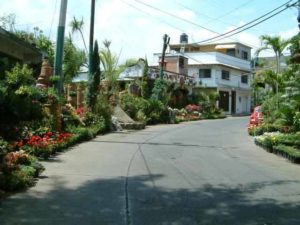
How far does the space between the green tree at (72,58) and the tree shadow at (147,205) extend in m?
29.2

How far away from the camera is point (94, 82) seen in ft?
88.6

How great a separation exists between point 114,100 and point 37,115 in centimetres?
2096

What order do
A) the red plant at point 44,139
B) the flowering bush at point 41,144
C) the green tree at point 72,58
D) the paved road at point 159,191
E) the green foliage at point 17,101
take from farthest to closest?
1. the green tree at point 72,58
2. the red plant at point 44,139
3. the flowering bush at point 41,144
4. the green foliage at point 17,101
5. the paved road at point 159,191

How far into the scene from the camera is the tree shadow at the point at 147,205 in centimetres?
817

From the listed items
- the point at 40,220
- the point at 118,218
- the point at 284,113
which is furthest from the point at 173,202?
the point at 284,113

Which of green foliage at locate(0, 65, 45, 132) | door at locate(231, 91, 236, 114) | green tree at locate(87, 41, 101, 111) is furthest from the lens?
door at locate(231, 91, 236, 114)

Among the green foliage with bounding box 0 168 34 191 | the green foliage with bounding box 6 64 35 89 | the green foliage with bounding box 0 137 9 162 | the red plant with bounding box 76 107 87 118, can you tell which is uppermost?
the green foliage with bounding box 6 64 35 89

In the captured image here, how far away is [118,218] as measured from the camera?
8.22 m

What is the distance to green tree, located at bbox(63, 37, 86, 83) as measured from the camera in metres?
39.8

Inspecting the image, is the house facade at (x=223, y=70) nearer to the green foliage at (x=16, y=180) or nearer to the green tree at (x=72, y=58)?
the green tree at (x=72, y=58)

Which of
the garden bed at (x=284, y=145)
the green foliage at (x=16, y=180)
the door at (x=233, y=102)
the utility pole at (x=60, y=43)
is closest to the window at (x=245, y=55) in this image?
the door at (x=233, y=102)

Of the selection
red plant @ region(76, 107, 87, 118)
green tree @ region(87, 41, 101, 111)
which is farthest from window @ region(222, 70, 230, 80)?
red plant @ region(76, 107, 87, 118)

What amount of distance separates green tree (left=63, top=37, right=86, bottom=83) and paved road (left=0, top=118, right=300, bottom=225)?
22861 millimetres

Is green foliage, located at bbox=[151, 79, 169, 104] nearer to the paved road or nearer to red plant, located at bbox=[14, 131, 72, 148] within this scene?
red plant, located at bbox=[14, 131, 72, 148]
